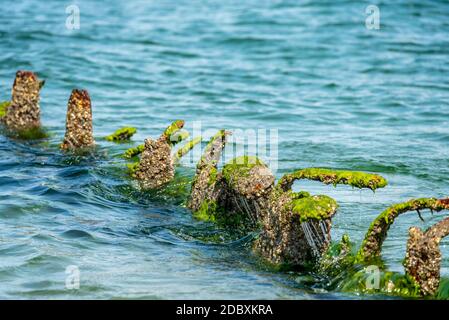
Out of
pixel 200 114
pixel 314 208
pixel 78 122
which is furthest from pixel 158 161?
pixel 200 114

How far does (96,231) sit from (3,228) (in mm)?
1403

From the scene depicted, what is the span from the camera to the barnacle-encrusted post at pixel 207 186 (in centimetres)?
1191

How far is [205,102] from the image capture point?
878 inches

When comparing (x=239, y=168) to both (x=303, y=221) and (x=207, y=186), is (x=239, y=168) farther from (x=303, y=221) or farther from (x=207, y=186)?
(x=303, y=221)

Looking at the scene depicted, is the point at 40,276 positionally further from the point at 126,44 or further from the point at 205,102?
the point at 126,44

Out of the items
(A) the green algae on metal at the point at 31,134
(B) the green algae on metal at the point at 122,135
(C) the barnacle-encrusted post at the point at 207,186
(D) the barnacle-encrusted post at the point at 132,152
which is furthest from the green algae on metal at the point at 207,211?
(A) the green algae on metal at the point at 31,134

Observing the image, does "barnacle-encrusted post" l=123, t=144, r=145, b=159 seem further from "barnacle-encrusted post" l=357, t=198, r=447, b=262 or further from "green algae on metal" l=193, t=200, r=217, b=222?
"barnacle-encrusted post" l=357, t=198, r=447, b=262

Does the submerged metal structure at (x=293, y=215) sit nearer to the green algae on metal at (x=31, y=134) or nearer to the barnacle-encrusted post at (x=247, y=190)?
the barnacle-encrusted post at (x=247, y=190)

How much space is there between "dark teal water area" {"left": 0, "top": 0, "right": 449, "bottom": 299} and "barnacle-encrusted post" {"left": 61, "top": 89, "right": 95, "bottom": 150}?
1.42 ft

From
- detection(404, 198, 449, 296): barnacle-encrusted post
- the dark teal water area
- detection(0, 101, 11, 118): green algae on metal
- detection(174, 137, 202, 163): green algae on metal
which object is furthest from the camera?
detection(0, 101, 11, 118): green algae on metal

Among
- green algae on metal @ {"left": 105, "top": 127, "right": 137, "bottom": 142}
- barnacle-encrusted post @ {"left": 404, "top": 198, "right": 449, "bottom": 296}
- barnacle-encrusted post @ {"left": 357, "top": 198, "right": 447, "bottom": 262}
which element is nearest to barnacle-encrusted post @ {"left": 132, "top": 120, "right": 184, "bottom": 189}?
green algae on metal @ {"left": 105, "top": 127, "right": 137, "bottom": 142}

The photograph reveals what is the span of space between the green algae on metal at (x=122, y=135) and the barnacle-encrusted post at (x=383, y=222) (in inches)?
313

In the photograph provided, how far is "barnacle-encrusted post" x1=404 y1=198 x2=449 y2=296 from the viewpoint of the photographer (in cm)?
830

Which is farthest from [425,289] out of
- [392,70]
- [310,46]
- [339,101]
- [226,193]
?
[310,46]
